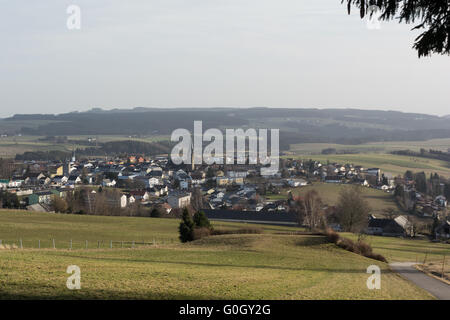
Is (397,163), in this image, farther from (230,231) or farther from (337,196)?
(230,231)

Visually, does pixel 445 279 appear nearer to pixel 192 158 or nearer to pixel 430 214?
pixel 430 214

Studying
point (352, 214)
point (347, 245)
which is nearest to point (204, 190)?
point (352, 214)

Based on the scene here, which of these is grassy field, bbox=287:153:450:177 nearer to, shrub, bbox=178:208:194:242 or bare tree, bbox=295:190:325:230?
bare tree, bbox=295:190:325:230

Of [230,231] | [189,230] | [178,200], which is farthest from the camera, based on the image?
[178,200]

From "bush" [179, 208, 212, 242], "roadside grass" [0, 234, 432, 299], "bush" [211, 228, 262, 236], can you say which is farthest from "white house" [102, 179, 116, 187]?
"roadside grass" [0, 234, 432, 299]

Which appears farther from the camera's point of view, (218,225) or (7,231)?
(218,225)

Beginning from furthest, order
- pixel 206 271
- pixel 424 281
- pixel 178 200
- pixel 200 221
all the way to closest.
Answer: pixel 178 200 < pixel 200 221 < pixel 424 281 < pixel 206 271
